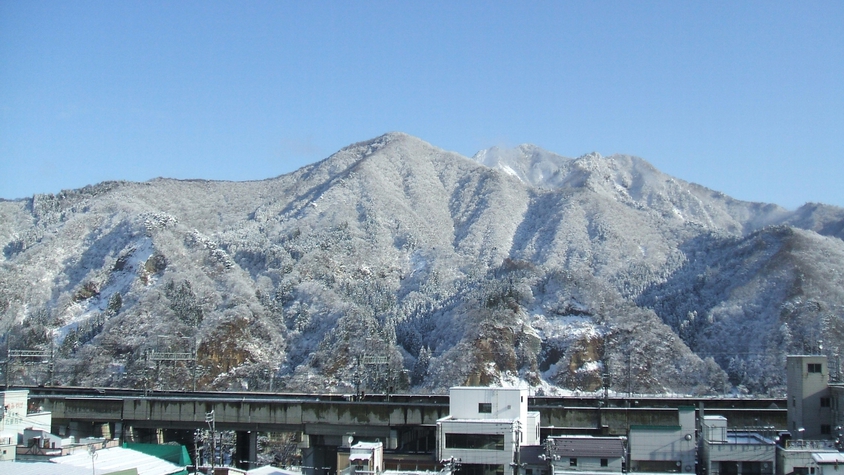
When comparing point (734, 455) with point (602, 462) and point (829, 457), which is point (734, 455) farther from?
point (602, 462)

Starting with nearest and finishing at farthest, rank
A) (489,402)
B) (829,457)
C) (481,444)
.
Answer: (829,457), (481,444), (489,402)

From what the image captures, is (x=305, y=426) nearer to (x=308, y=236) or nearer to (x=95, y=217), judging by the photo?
(x=308, y=236)

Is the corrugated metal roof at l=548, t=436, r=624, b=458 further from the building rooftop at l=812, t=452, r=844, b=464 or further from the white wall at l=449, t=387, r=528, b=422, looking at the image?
the building rooftop at l=812, t=452, r=844, b=464

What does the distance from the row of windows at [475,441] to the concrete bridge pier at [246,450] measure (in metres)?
19.7

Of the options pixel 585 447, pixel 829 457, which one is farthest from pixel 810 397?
pixel 585 447

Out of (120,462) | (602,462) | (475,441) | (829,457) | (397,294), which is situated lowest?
(120,462)

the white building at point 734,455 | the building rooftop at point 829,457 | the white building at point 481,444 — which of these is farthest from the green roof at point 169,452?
the building rooftop at point 829,457

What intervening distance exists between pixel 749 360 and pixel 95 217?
358ft

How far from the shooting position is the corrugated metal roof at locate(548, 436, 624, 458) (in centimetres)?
3575

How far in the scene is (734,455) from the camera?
116 ft

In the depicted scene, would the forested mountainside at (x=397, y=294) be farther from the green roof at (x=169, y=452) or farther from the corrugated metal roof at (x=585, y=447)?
the corrugated metal roof at (x=585, y=447)

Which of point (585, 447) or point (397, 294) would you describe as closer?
point (585, 447)

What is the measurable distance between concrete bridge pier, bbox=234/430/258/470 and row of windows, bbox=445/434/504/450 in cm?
1967

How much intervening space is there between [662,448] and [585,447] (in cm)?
317
